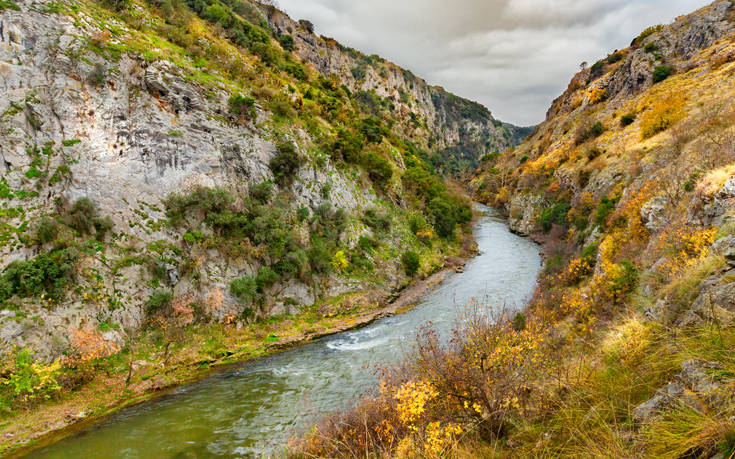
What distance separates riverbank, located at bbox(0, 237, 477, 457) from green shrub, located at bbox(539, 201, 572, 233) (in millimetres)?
24829

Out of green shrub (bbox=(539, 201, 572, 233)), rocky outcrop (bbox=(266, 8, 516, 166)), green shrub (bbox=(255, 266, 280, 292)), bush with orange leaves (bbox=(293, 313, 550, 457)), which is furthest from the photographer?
rocky outcrop (bbox=(266, 8, 516, 166))

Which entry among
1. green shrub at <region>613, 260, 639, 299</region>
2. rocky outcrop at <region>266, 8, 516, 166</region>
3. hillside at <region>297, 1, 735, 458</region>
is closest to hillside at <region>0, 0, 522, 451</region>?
hillside at <region>297, 1, 735, 458</region>

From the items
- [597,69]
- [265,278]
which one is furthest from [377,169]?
[597,69]

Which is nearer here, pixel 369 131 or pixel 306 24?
pixel 369 131

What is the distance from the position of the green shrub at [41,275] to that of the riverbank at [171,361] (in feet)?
15.7

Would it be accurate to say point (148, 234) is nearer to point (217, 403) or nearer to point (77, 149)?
point (77, 149)

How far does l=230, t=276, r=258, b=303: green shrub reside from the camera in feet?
66.8

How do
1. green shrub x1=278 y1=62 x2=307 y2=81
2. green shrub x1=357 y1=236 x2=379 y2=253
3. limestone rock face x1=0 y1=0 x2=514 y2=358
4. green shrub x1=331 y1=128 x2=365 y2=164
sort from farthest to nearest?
green shrub x1=278 y1=62 x2=307 y2=81, green shrub x1=331 y1=128 x2=365 y2=164, green shrub x1=357 y1=236 x2=379 y2=253, limestone rock face x1=0 y1=0 x2=514 y2=358

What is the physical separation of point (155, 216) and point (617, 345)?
83.7 ft

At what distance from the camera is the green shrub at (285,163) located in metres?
27.8

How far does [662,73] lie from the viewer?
142ft

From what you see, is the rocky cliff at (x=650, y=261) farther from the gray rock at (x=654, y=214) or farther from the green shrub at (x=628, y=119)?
the green shrub at (x=628, y=119)

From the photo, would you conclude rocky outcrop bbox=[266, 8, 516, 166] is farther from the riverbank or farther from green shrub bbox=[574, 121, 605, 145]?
the riverbank

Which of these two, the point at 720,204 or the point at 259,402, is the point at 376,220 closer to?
the point at 259,402
